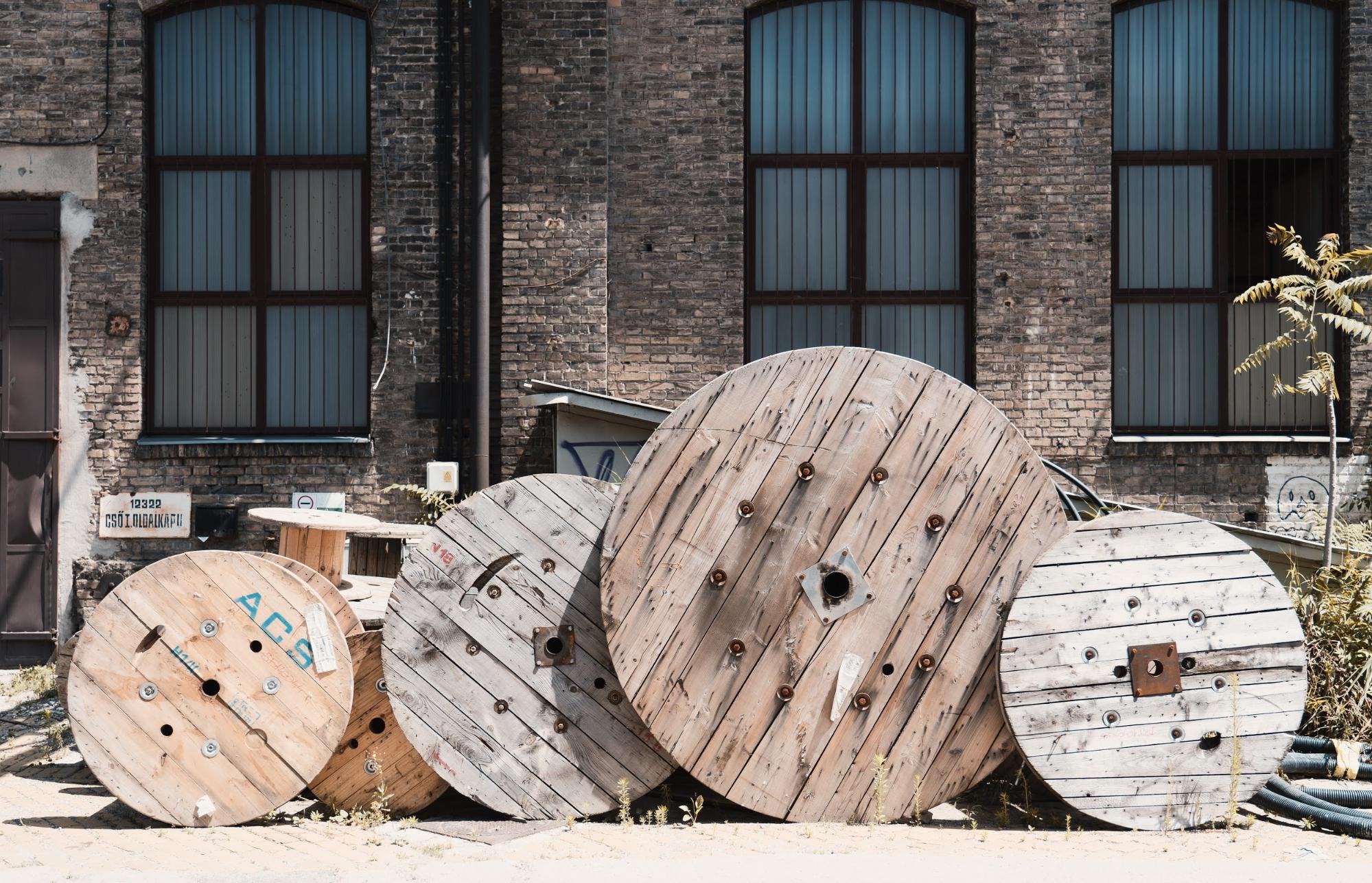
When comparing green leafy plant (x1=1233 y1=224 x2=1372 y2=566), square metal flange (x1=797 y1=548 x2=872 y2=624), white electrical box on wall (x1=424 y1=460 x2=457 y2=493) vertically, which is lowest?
square metal flange (x1=797 y1=548 x2=872 y2=624)

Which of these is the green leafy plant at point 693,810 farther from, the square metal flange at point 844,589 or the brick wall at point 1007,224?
the brick wall at point 1007,224

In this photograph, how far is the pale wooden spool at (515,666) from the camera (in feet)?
16.7

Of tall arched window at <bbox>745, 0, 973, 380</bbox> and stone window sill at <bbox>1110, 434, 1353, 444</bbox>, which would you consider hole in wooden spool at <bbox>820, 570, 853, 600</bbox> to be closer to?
tall arched window at <bbox>745, 0, 973, 380</bbox>

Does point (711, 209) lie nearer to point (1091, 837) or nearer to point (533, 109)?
point (533, 109)

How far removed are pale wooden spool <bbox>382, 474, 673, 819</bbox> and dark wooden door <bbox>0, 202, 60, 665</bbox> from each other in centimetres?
526

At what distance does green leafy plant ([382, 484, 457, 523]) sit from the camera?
8.45 metres

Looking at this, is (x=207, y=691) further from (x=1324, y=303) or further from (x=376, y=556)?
(x=1324, y=303)

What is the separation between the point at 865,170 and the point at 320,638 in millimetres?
5889

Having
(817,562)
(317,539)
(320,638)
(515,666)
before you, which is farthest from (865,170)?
(320,638)

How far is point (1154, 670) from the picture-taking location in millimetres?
5016

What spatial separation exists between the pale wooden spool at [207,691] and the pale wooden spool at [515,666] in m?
0.41

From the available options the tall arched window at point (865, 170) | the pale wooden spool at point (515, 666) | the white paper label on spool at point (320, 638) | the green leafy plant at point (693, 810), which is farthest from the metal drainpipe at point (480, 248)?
the green leafy plant at point (693, 810)

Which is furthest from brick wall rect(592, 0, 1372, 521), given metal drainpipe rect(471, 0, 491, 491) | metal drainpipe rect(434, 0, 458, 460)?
metal drainpipe rect(434, 0, 458, 460)

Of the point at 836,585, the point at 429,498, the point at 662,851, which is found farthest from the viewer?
the point at 429,498
